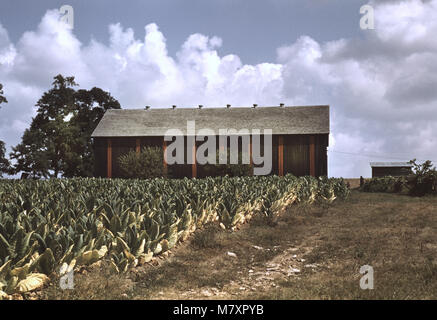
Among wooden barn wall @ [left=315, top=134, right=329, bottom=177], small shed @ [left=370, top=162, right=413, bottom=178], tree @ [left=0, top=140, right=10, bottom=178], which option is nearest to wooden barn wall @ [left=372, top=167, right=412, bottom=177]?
small shed @ [left=370, top=162, right=413, bottom=178]

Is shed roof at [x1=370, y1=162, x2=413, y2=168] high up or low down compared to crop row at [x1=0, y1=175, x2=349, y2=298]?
up

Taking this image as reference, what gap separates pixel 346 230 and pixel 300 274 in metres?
4.59

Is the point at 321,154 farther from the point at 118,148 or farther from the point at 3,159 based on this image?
the point at 3,159

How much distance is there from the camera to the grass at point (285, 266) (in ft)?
18.7

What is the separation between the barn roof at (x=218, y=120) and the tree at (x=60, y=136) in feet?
14.2

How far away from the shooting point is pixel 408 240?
9242mm

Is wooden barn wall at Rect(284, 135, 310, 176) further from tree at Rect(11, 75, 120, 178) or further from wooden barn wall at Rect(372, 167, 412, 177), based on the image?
tree at Rect(11, 75, 120, 178)

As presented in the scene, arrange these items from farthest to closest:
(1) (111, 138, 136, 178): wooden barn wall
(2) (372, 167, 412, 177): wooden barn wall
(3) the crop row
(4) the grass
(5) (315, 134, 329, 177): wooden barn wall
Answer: (2) (372, 167, 412, 177): wooden barn wall, (1) (111, 138, 136, 178): wooden barn wall, (5) (315, 134, 329, 177): wooden barn wall, (4) the grass, (3) the crop row

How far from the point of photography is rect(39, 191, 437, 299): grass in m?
5.70

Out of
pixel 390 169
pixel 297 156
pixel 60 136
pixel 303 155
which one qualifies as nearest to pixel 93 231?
pixel 297 156

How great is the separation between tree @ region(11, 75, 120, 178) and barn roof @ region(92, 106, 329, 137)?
4.34m

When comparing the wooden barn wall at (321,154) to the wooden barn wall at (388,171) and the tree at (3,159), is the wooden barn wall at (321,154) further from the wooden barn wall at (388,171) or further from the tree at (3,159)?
the tree at (3,159)

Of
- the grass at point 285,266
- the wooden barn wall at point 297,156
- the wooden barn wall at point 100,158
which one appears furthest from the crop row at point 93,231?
the wooden barn wall at point 100,158
